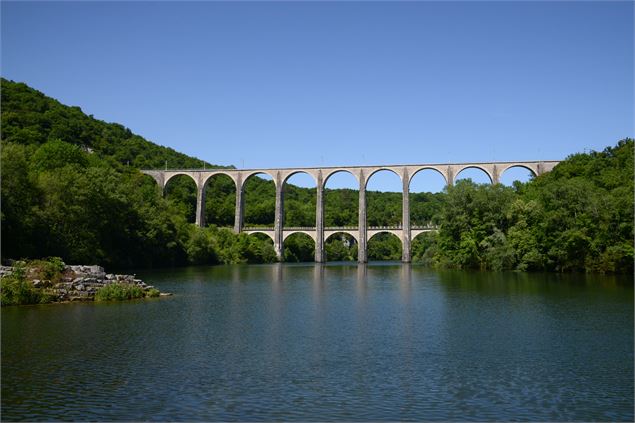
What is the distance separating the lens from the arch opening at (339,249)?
97.6m

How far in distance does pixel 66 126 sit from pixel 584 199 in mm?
65591

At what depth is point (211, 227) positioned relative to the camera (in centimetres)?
7269

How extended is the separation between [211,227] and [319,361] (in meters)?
61.7

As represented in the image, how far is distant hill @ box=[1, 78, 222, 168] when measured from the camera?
6988 centimetres

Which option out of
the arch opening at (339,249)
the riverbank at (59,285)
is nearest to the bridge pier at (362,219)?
the arch opening at (339,249)

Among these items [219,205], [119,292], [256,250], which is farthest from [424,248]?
[119,292]

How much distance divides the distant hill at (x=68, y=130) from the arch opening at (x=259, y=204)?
12464mm

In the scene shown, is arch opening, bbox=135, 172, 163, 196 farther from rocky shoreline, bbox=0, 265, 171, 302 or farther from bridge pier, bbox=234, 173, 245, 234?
rocky shoreline, bbox=0, 265, 171, 302

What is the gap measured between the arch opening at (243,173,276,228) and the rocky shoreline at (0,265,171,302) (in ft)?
222

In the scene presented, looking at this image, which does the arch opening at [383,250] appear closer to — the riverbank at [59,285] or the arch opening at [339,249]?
the arch opening at [339,249]

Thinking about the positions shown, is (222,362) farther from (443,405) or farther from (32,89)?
(32,89)

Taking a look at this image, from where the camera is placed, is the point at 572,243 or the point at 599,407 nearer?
the point at 599,407

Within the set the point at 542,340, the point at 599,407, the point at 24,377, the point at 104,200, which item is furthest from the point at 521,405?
the point at 104,200

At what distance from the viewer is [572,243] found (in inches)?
1471
